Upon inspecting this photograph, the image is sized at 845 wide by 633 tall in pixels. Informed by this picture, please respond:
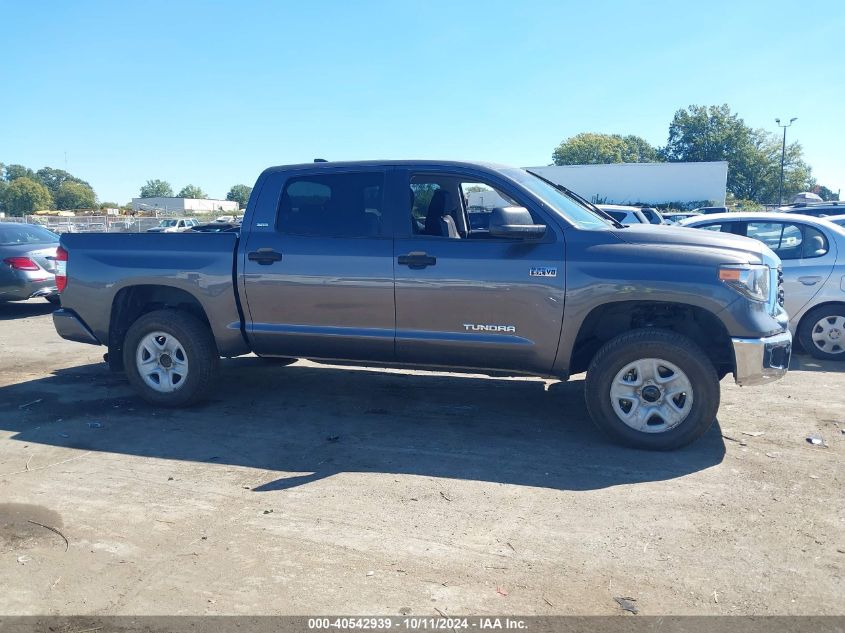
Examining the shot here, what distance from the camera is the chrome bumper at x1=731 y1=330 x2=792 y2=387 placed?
462cm

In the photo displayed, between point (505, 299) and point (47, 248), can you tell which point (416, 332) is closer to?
point (505, 299)

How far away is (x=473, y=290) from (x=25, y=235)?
9567mm

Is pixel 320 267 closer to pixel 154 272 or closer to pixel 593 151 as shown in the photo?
pixel 154 272

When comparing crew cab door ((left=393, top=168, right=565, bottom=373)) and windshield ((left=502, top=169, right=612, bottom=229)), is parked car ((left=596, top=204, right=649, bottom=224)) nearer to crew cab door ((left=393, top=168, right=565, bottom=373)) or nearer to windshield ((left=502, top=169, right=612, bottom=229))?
windshield ((left=502, top=169, right=612, bottom=229))

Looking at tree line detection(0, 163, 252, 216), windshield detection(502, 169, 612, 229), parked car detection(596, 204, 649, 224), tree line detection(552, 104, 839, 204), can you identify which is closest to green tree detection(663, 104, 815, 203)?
tree line detection(552, 104, 839, 204)

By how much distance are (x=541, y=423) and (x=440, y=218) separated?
1.82 meters

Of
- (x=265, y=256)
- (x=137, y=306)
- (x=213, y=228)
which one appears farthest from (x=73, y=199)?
(x=265, y=256)

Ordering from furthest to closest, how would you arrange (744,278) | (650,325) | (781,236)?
1. (781,236)
2. (650,325)
3. (744,278)

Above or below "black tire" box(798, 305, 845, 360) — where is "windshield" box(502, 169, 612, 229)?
above

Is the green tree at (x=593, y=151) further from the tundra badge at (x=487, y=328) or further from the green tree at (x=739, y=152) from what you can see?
the tundra badge at (x=487, y=328)

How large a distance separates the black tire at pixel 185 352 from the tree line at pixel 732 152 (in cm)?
8194

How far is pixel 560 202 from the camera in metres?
5.35

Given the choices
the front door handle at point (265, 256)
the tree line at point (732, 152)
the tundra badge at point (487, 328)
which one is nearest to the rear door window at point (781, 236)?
the tundra badge at point (487, 328)

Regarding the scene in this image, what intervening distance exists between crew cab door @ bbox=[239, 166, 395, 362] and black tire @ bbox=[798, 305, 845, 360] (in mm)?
5084
